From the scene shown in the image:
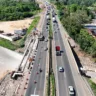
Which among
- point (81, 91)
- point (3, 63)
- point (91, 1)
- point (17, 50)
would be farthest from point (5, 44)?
point (91, 1)

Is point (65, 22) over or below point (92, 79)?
over

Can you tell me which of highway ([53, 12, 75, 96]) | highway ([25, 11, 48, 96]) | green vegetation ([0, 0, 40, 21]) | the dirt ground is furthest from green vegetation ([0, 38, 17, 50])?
green vegetation ([0, 0, 40, 21])

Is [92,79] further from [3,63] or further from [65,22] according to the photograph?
[65,22]

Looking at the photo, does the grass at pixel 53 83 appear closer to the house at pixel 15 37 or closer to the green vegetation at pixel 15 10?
the house at pixel 15 37

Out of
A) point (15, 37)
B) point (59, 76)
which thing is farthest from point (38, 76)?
point (15, 37)

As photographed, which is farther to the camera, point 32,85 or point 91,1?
point 91,1

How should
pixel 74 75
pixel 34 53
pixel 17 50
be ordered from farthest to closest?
pixel 17 50, pixel 34 53, pixel 74 75

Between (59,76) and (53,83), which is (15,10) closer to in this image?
(59,76)

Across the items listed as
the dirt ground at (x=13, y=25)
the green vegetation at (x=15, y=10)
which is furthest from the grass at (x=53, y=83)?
the green vegetation at (x=15, y=10)
